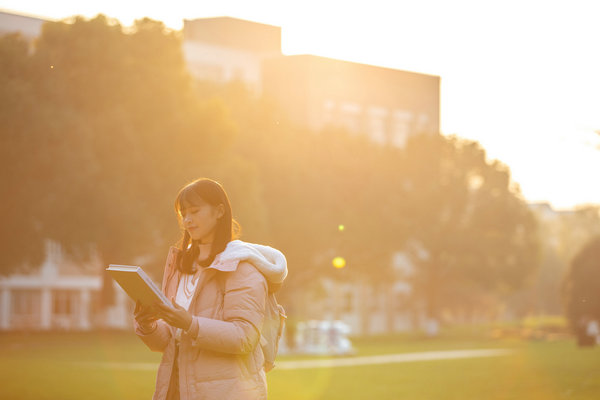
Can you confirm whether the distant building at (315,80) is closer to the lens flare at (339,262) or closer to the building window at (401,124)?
the building window at (401,124)

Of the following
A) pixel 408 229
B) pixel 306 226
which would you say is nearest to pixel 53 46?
pixel 306 226

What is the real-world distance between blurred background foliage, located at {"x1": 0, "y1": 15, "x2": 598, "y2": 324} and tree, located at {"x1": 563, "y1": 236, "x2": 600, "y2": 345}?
12053 millimetres

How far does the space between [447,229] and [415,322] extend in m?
34.3

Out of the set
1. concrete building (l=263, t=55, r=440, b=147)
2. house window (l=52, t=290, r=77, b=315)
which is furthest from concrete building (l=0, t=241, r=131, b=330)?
concrete building (l=263, t=55, r=440, b=147)

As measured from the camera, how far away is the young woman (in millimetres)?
4531

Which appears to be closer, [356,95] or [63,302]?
[63,302]

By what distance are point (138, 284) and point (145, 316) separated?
22 cm

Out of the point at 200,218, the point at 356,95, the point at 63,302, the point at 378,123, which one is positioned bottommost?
the point at 63,302

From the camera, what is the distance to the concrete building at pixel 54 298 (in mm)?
75000

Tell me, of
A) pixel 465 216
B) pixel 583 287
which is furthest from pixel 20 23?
pixel 583 287

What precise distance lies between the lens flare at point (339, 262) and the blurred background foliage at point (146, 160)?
0.29 m

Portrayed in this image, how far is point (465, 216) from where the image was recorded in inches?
2670

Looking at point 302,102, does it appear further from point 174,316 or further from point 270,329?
point 174,316

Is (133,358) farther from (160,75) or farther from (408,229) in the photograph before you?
(408,229)
